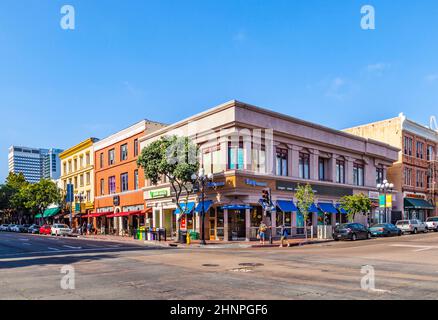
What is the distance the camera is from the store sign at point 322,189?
35.9m

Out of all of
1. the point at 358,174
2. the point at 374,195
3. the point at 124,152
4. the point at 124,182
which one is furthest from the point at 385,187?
the point at 124,152

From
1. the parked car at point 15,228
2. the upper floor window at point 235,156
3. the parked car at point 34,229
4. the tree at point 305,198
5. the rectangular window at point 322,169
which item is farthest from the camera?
the parked car at point 15,228

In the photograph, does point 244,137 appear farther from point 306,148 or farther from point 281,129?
point 306,148

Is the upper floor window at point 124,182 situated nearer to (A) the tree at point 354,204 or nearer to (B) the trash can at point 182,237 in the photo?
(B) the trash can at point 182,237

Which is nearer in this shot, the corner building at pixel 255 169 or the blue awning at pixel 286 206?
the corner building at pixel 255 169

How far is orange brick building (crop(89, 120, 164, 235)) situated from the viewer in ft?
156

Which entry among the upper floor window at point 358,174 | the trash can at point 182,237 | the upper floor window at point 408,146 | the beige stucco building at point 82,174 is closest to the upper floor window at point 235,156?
the trash can at point 182,237

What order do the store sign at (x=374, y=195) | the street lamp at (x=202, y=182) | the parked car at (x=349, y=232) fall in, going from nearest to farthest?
1. the street lamp at (x=202, y=182)
2. the parked car at (x=349, y=232)
3. the store sign at (x=374, y=195)

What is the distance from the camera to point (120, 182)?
170 feet

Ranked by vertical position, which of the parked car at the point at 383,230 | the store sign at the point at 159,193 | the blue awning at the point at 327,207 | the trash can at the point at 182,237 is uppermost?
the store sign at the point at 159,193

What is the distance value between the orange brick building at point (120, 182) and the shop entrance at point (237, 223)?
14761 mm

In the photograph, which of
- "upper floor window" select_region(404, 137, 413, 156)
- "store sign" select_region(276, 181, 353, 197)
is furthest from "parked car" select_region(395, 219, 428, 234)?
"upper floor window" select_region(404, 137, 413, 156)
